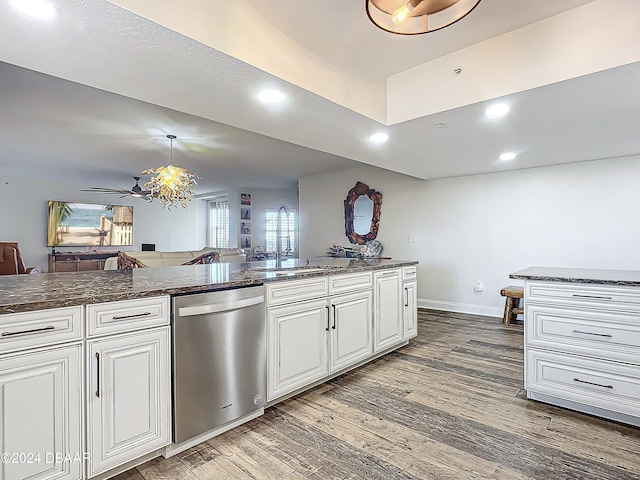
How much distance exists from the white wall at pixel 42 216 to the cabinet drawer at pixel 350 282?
804 cm

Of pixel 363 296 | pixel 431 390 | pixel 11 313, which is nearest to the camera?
pixel 11 313

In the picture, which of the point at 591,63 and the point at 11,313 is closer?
the point at 11,313

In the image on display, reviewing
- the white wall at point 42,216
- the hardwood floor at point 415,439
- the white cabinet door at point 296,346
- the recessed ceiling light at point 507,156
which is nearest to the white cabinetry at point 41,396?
the hardwood floor at point 415,439

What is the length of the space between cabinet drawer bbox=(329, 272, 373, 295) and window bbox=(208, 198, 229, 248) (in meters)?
7.33

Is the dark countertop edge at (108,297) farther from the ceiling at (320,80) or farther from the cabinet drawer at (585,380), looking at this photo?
the cabinet drawer at (585,380)

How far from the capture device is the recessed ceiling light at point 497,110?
7.55 feet

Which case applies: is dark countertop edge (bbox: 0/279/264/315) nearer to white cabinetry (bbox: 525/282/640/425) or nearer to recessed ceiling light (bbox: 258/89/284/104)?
recessed ceiling light (bbox: 258/89/284/104)

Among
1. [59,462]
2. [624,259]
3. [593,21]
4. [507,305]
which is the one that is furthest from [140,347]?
[624,259]

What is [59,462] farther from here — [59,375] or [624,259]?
[624,259]

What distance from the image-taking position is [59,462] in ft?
4.35

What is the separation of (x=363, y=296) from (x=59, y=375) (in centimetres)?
204

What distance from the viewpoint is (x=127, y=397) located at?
1.50m

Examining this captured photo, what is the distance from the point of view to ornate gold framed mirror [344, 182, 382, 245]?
5.92 metres

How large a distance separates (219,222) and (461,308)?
7.28 metres
